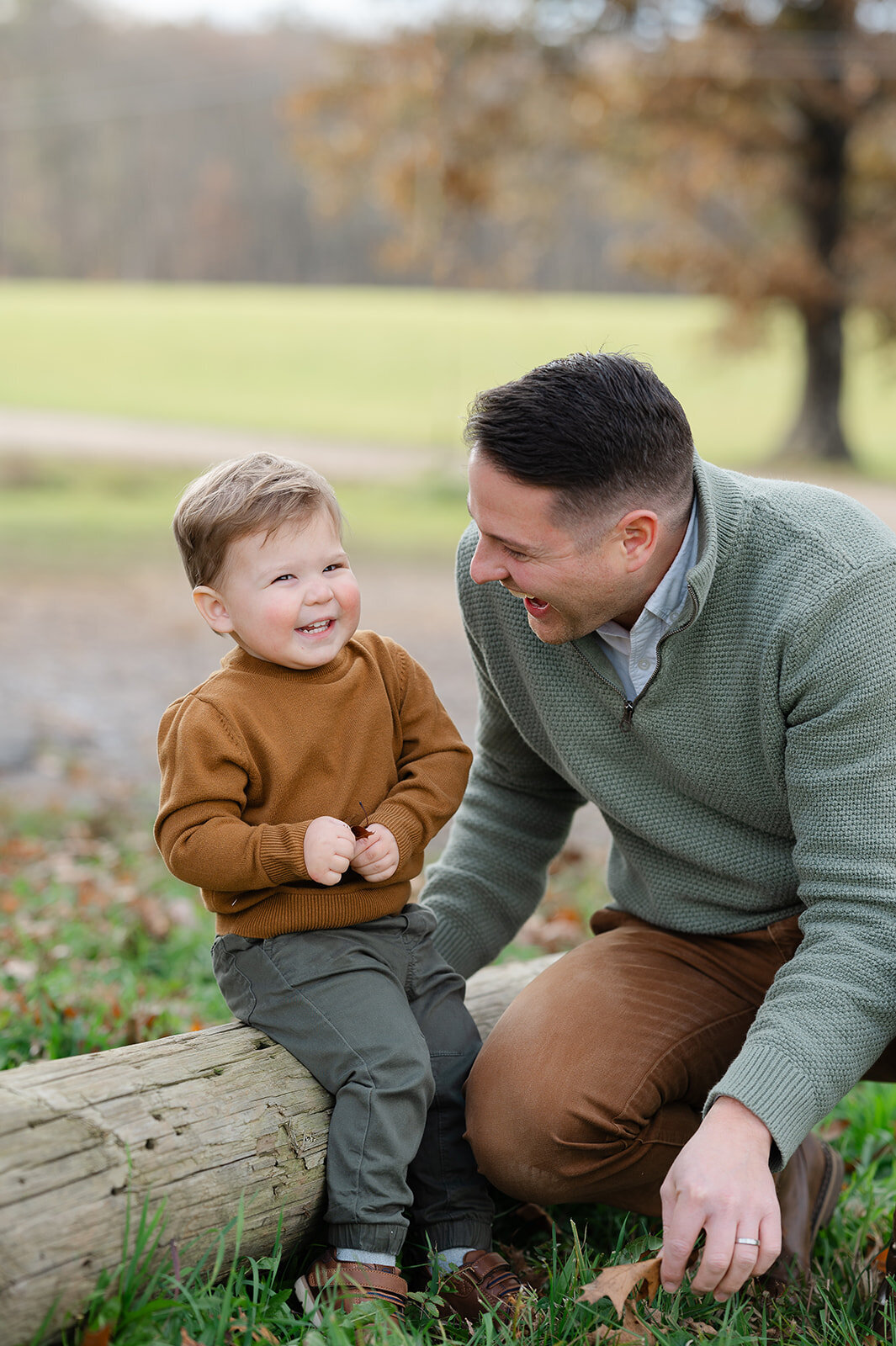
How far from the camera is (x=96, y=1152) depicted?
2.00 metres

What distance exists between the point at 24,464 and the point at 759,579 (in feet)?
54.4

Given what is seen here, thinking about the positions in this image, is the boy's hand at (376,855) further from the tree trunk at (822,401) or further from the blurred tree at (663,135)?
the tree trunk at (822,401)

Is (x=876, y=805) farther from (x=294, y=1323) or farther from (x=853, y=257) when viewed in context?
(x=853, y=257)

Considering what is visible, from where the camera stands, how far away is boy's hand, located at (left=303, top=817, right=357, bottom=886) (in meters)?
2.20

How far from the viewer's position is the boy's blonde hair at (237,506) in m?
2.29

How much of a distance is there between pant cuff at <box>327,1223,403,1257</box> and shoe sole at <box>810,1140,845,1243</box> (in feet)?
3.30

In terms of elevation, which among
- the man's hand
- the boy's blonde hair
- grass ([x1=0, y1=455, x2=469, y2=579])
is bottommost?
grass ([x1=0, y1=455, x2=469, y2=579])

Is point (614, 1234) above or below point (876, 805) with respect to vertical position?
below

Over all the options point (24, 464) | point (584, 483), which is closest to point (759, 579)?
point (584, 483)

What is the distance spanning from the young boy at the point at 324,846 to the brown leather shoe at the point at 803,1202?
0.60 m

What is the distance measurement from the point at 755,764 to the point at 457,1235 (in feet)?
3.32

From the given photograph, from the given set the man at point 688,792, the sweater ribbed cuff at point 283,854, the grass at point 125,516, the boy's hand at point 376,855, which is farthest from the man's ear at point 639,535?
the grass at point 125,516

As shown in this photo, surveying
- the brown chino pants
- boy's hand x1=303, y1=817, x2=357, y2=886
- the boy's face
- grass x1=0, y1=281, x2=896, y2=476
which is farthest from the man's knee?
grass x1=0, y1=281, x2=896, y2=476

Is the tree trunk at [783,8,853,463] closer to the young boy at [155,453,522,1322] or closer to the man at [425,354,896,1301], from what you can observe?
the man at [425,354,896,1301]
